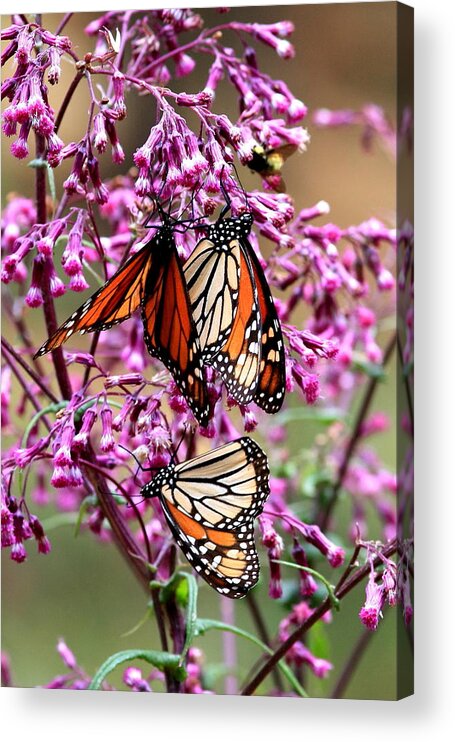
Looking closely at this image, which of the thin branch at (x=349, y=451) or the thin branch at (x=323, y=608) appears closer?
the thin branch at (x=323, y=608)

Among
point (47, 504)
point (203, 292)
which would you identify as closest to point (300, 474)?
point (47, 504)

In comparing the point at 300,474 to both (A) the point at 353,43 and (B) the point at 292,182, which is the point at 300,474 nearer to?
(B) the point at 292,182

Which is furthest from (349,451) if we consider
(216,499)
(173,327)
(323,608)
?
(173,327)

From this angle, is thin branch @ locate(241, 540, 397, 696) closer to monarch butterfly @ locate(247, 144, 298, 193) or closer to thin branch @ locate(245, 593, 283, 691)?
thin branch @ locate(245, 593, 283, 691)

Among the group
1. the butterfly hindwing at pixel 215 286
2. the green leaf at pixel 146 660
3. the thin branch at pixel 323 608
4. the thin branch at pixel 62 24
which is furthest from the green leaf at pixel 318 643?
the thin branch at pixel 62 24

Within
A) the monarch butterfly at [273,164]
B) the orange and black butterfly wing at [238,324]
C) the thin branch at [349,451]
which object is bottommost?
the thin branch at [349,451]

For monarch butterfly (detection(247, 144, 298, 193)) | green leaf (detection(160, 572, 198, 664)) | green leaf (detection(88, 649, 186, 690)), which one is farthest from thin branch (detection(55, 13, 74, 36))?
green leaf (detection(88, 649, 186, 690))

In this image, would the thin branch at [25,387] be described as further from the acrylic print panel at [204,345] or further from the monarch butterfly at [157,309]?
the monarch butterfly at [157,309]
